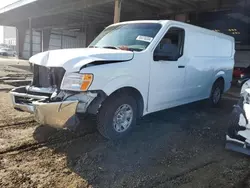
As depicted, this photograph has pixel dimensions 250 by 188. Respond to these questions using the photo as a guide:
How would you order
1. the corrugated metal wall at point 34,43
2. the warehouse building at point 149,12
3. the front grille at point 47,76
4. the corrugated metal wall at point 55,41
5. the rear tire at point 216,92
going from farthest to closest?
the corrugated metal wall at point 34,43, the corrugated metal wall at point 55,41, the warehouse building at point 149,12, the rear tire at point 216,92, the front grille at point 47,76

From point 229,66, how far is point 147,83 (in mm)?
4096

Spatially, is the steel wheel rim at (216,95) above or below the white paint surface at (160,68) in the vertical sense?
below

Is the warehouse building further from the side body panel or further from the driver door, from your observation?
the side body panel

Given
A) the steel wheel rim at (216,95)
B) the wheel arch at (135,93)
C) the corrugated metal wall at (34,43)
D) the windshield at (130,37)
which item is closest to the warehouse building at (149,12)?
the steel wheel rim at (216,95)

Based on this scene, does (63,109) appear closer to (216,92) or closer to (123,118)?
(123,118)

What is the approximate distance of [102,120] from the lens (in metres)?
3.45

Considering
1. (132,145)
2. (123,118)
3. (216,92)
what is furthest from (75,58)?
(216,92)

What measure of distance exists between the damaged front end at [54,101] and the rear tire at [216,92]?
4.24 m

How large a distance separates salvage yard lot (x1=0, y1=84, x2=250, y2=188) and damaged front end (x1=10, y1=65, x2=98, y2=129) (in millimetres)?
406

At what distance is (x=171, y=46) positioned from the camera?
420 centimetres

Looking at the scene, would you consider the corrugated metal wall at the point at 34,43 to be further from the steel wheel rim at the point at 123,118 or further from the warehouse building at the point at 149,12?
the steel wheel rim at the point at 123,118

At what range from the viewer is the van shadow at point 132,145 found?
2.85m

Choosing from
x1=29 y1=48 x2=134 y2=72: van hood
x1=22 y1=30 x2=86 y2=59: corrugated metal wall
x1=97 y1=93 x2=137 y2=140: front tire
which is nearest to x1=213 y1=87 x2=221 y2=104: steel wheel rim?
x1=97 y1=93 x2=137 y2=140: front tire

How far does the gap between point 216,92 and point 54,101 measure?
4.92 metres
